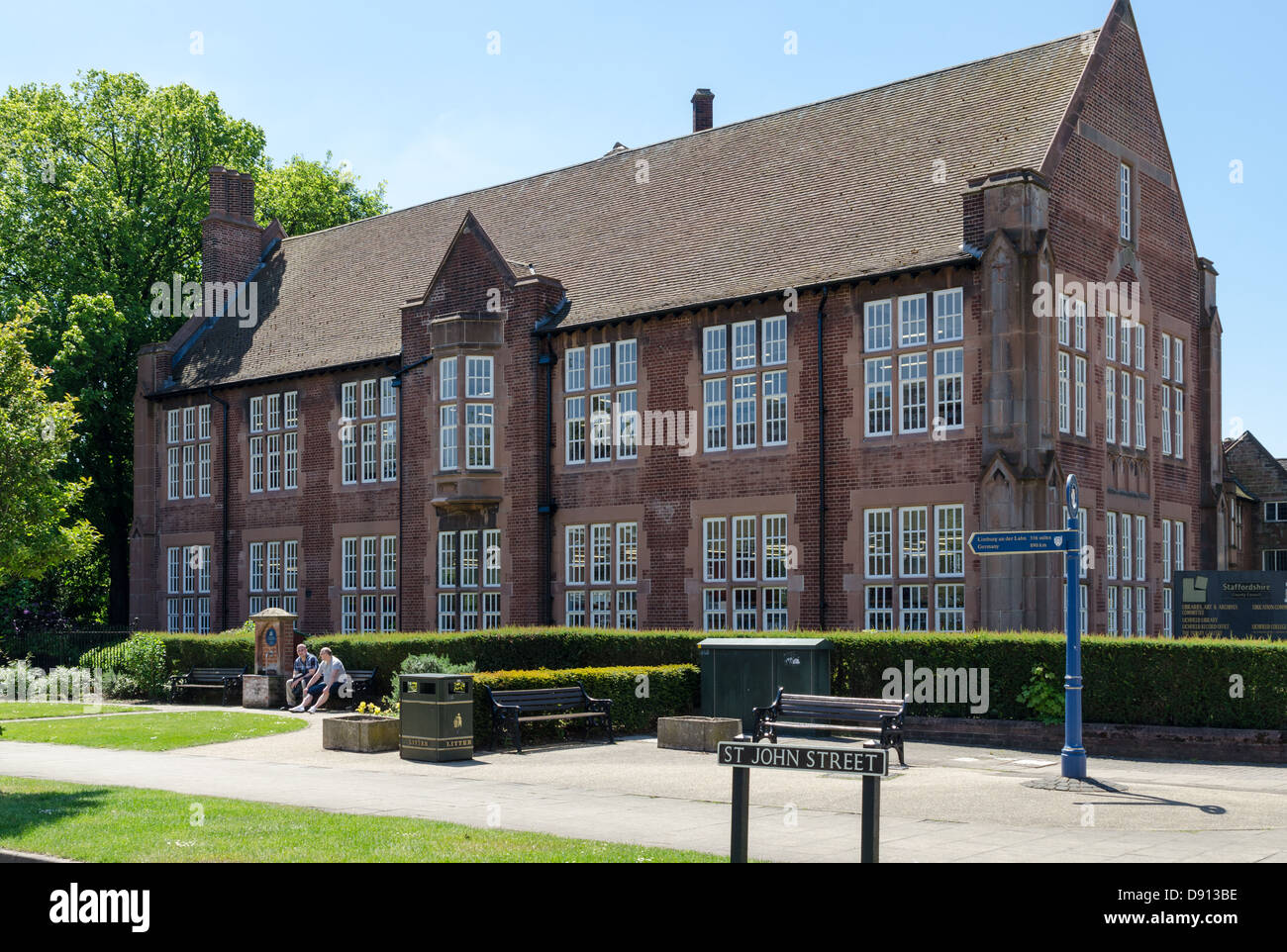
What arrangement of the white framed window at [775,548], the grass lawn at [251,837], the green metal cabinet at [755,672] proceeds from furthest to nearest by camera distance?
the white framed window at [775,548] < the green metal cabinet at [755,672] < the grass lawn at [251,837]

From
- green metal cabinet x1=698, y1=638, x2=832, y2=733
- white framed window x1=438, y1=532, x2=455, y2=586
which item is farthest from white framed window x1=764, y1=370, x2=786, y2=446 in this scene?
white framed window x1=438, y1=532, x2=455, y2=586

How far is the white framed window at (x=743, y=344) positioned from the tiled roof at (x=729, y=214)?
69 centimetres

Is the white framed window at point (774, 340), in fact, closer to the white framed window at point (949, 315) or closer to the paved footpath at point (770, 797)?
the white framed window at point (949, 315)

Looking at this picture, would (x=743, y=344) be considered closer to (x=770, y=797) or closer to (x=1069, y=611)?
(x=1069, y=611)

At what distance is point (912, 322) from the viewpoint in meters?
24.7

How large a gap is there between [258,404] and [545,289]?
1068cm

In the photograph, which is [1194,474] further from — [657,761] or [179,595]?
[179,595]

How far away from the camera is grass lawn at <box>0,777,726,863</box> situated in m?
10.0

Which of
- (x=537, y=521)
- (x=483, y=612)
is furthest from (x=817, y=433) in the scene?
(x=483, y=612)

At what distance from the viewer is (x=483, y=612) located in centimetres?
3055

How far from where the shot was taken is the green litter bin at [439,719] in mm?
17969

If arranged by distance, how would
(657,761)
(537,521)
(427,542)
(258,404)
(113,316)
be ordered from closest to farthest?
1. (657,761)
2. (537,521)
3. (427,542)
4. (258,404)
5. (113,316)

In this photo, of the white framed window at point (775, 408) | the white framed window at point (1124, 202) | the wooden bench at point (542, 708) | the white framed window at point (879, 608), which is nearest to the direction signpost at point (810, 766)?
the wooden bench at point (542, 708)

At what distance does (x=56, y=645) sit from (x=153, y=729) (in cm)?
1646
